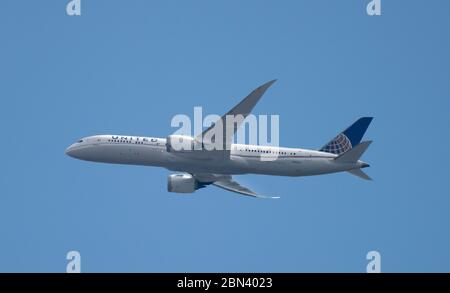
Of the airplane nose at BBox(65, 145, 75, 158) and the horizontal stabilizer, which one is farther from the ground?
the airplane nose at BBox(65, 145, 75, 158)

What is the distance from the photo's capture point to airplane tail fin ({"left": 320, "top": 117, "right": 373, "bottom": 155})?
69000 mm

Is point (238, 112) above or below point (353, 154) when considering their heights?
above

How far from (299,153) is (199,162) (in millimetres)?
8399

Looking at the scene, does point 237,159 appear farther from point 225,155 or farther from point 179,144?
point 179,144

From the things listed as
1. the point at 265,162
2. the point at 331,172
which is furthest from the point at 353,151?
the point at 265,162

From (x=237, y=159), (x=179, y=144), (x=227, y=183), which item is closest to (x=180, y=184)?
(x=227, y=183)

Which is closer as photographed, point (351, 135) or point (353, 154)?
point (353, 154)

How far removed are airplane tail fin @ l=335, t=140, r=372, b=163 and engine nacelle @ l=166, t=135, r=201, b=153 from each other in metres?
12.0

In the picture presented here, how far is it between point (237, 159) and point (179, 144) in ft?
16.5

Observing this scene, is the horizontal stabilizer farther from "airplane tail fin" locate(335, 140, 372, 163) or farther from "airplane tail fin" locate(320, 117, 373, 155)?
"airplane tail fin" locate(320, 117, 373, 155)

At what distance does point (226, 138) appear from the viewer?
210 ft

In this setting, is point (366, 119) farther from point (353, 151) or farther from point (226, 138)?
point (226, 138)


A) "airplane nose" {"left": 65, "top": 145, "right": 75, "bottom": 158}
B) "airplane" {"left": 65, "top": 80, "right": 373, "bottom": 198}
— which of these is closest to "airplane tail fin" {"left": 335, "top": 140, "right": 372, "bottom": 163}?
"airplane" {"left": 65, "top": 80, "right": 373, "bottom": 198}

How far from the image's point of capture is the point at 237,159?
6575 centimetres
